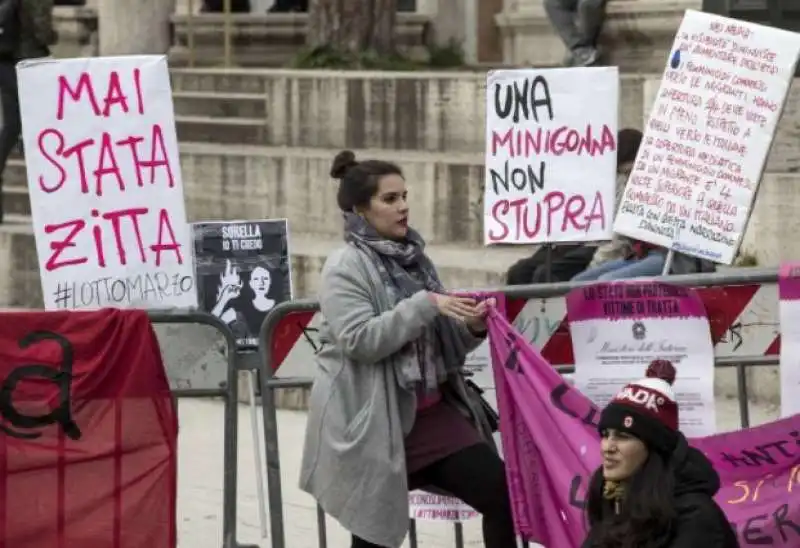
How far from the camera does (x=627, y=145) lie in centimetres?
938

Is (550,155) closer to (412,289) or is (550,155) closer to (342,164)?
(342,164)

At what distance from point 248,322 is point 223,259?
29cm

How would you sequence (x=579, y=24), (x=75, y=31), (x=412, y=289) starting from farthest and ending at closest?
(x=75, y=31), (x=579, y=24), (x=412, y=289)

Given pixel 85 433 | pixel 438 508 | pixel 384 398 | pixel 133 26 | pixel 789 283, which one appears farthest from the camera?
pixel 133 26

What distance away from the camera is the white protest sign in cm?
788

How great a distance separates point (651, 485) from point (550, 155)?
3766mm

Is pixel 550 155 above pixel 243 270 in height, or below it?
above

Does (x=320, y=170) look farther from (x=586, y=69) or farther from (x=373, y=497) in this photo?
(x=373, y=497)

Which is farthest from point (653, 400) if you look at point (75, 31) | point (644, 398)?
point (75, 31)

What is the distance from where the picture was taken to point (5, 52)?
1558cm

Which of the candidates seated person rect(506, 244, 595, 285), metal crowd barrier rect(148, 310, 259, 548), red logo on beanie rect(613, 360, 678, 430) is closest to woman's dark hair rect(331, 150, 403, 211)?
metal crowd barrier rect(148, 310, 259, 548)

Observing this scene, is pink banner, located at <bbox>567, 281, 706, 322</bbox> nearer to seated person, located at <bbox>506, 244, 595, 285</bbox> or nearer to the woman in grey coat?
the woman in grey coat

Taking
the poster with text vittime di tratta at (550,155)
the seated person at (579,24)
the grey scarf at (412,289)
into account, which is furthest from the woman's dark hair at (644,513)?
the seated person at (579,24)

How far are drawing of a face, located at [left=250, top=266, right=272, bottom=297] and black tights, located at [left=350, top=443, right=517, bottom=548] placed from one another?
115 inches
